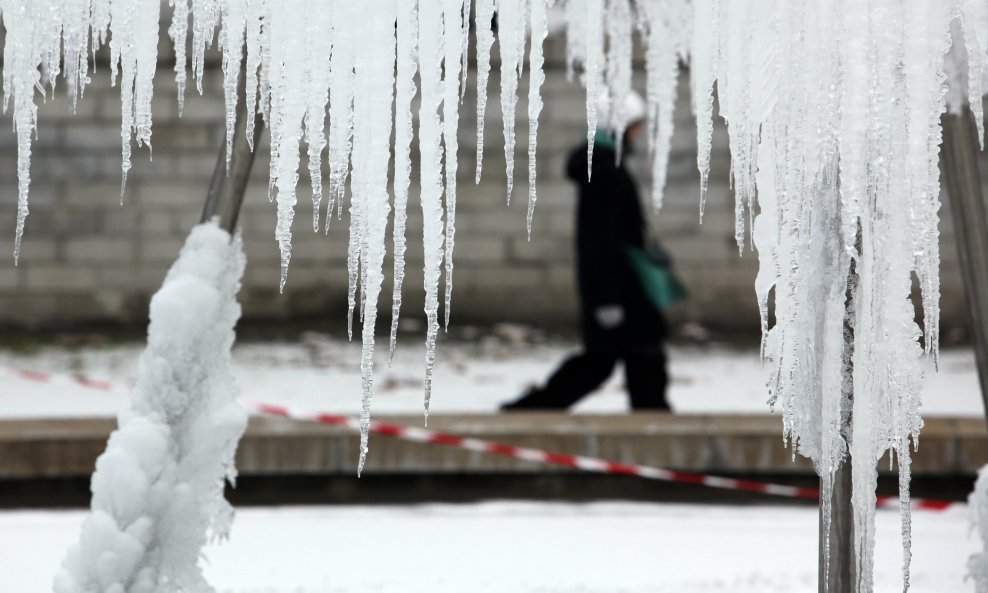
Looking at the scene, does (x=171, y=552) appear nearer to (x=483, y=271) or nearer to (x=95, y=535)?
(x=95, y=535)

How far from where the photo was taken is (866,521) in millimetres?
1933

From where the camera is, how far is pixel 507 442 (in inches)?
193

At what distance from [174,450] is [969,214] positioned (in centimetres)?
153

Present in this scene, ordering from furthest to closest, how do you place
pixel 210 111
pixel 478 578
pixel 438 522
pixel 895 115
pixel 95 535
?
pixel 210 111 → pixel 438 522 → pixel 478 578 → pixel 95 535 → pixel 895 115

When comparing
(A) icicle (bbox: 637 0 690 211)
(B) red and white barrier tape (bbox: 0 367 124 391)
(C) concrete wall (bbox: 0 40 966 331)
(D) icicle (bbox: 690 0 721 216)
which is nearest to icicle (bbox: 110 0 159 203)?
(D) icicle (bbox: 690 0 721 216)

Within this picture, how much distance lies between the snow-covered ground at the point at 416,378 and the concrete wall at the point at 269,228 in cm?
68

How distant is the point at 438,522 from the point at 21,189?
8.99 ft

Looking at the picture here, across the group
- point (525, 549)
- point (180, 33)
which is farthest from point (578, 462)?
point (180, 33)

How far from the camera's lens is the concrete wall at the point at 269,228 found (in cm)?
932

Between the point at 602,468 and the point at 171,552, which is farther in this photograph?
the point at 602,468

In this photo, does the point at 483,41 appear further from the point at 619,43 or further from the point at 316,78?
the point at 619,43

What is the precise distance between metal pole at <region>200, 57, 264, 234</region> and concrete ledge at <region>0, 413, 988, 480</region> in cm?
256

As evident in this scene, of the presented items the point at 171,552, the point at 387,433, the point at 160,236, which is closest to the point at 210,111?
the point at 160,236

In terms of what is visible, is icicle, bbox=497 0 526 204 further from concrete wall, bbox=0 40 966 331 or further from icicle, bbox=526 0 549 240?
concrete wall, bbox=0 40 966 331
